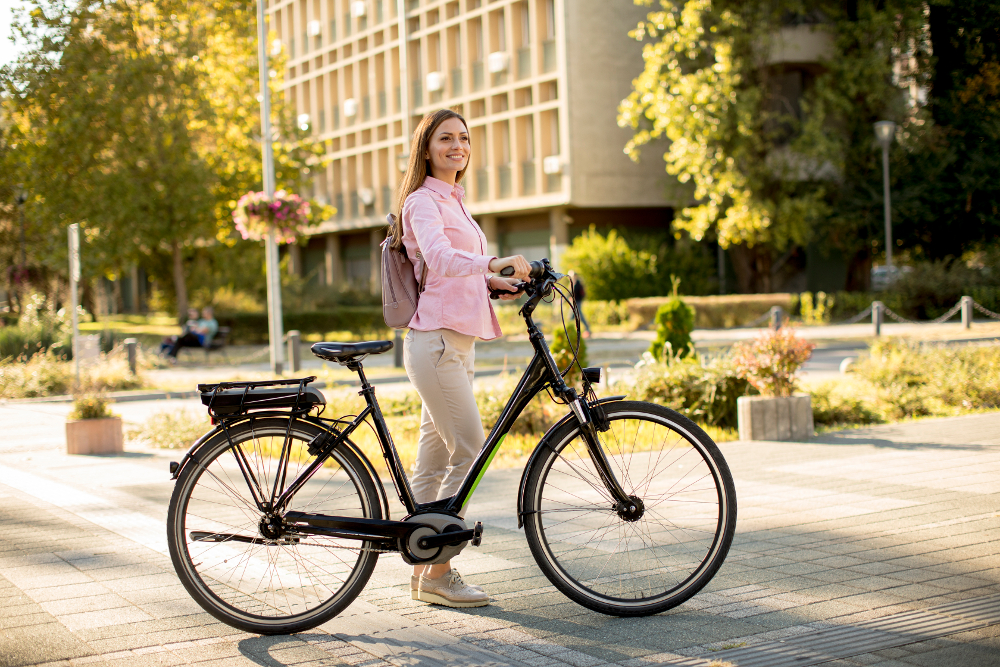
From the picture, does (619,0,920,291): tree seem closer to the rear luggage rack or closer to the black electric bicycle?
the black electric bicycle

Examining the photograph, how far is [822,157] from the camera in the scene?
31.5 m

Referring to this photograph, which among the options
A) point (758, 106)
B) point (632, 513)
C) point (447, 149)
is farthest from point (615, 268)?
point (632, 513)

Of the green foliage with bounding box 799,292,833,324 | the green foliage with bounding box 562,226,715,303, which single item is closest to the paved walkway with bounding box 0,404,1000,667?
the green foliage with bounding box 799,292,833,324

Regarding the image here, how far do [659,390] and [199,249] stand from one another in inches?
1266

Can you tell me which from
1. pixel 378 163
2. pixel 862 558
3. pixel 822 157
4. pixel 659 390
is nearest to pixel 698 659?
pixel 862 558

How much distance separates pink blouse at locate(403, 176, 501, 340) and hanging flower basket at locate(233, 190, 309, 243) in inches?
643

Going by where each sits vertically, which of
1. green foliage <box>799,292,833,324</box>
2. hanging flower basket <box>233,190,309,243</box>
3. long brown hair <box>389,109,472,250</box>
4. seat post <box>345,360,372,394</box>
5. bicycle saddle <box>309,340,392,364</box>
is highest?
hanging flower basket <box>233,190,309,243</box>

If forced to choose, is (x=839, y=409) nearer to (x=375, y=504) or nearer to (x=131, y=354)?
(x=375, y=504)

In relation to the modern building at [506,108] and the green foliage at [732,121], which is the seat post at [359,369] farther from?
the modern building at [506,108]

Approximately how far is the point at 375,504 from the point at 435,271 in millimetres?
923

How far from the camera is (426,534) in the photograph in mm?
4082

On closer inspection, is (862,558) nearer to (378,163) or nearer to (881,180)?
(881,180)

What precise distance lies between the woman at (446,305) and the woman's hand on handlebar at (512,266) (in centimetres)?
19

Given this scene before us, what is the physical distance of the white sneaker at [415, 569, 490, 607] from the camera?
436cm
